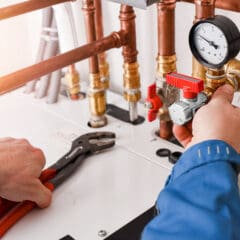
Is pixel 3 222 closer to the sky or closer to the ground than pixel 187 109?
closer to the ground

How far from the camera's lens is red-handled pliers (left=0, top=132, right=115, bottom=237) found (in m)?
0.74

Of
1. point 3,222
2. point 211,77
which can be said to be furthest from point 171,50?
point 3,222

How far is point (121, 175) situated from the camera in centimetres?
83

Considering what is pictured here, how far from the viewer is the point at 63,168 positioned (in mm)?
847

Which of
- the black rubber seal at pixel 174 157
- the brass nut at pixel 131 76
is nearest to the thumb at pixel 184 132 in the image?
the black rubber seal at pixel 174 157

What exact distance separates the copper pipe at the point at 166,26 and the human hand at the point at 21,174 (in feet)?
0.89

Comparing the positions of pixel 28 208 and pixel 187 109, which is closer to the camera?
pixel 187 109

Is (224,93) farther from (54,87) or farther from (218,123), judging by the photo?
(54,87)

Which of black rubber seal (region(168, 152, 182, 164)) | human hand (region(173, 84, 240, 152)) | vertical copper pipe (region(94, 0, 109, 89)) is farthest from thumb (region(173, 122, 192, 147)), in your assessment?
vertical copper pipe (region(94, 0, 109, 89))

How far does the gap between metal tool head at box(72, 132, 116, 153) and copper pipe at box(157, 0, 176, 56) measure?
0.19 meters

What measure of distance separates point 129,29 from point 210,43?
Result: 10.8 inches

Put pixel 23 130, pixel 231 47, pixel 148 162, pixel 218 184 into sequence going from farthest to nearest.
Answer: pixel 23 130 < pixel 148 162 < pixel 231 47 < pixel 218 184

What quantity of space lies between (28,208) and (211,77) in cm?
33

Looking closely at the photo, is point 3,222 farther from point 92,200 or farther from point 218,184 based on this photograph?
point 218,184
